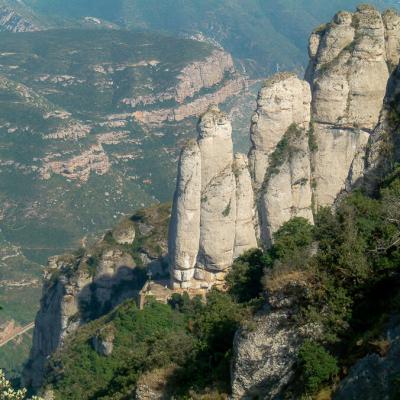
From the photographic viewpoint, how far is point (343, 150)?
173 ft

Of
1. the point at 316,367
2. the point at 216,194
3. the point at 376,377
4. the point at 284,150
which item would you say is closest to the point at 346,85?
the point at 284,150

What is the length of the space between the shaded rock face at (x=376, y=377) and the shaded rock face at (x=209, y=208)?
34329 millimetres

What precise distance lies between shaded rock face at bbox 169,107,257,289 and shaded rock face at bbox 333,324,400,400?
3433cm

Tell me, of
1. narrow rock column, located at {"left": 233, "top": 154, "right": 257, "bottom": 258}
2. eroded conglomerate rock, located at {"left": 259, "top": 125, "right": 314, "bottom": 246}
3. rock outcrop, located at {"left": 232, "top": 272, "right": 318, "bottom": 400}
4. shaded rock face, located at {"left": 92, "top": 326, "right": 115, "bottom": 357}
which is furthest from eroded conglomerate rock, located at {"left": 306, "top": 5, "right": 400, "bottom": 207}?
rock outcrop, located at {"left": 232, "top": 272, "right": 318, "bottom": 400}

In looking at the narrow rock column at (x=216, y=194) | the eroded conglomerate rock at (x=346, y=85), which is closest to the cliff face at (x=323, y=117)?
the eroded conglomerate rock at (x=346, y=85)

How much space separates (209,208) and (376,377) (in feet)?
117

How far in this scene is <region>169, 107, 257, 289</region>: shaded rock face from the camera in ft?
162

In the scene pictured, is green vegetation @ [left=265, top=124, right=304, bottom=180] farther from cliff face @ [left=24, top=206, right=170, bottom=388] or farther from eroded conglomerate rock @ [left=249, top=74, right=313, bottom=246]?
cliff face @ [left=24, top=206, right=170, bottom=388]

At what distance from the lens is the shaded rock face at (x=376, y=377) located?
13.9 metres

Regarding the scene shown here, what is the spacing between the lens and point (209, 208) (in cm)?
4975

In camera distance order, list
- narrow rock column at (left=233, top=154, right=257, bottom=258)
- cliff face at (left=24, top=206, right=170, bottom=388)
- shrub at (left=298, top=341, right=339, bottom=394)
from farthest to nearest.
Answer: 1. cliff face at (left=24, top=206, right=170, bottom=388)
2. narrow rock column at (left=233, top=154, right=257, bottom=258)
3. shrub at (left=298, top=341, right=339, bottom=394)

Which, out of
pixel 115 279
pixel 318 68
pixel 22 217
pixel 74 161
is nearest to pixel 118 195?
pixel 74 161

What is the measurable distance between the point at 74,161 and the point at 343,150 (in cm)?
12722

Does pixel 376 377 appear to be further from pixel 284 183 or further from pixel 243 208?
pixel 284 183
